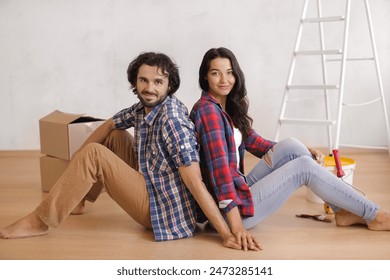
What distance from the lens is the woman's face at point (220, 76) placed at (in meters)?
2.53

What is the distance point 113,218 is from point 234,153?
864 millimetres

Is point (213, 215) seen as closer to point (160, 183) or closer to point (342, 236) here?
point (160, 183)

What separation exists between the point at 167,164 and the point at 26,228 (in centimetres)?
73

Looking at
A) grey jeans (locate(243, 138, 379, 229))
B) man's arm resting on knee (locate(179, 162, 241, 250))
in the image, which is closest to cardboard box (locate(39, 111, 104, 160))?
man's arm resting on knee (locate(179, 162, 241, 250))

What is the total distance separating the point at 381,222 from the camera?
2.62 metres

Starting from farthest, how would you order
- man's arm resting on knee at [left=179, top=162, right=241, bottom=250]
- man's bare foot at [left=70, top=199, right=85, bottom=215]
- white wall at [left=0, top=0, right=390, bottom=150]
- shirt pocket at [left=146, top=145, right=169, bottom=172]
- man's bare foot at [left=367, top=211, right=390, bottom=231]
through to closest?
white wall at [left=0, top=0, right=390, bottom=150], man's bare foot at [left=70, top=199, right=85, bottom=215], man's bare foot at [left=367, top=211, right=390, bottom=231], shirt pocket at [left=146, top=145, right=169, bottom=172], man's arm resting on knee at [left=179, top=162, right=241, bottom=250]

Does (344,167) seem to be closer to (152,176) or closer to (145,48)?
(152,176)

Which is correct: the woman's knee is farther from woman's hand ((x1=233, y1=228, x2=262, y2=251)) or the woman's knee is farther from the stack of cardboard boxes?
the stack of cardboard boxes

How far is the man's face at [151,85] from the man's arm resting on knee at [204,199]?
1.15ft

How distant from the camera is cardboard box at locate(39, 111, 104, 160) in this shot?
343 centimetres

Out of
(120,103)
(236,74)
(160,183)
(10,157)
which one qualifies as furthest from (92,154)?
(10,157)

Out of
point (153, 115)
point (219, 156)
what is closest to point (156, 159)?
point (153, 115)

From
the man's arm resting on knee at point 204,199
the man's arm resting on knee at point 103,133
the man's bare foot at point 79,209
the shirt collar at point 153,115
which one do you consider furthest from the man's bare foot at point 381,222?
the man's bare foot at point 79,209

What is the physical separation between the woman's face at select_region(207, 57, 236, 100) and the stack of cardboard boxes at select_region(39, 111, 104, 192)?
122 centimetres
